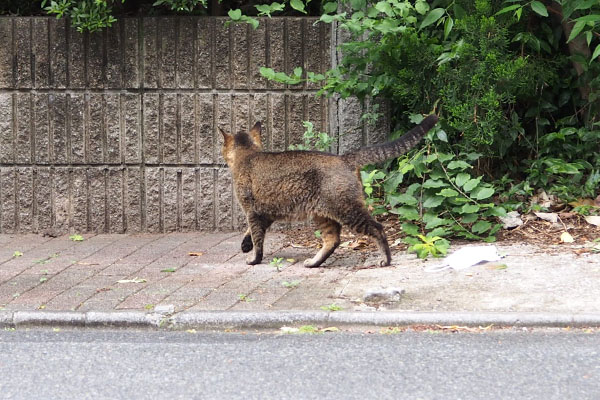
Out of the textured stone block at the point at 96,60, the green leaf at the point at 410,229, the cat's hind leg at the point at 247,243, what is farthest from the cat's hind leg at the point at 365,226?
the textured stone block at the point at 96,60

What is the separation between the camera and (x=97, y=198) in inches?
370

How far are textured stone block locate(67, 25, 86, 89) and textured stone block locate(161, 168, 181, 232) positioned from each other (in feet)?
3.94

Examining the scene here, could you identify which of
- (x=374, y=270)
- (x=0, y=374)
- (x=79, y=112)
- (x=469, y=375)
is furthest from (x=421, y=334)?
(x=79, y=112)

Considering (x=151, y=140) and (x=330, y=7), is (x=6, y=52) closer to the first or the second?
(x=151, y=140)

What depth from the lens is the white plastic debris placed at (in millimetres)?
7311

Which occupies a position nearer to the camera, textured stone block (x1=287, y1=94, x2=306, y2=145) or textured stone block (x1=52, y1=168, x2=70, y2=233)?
textured stone block (x1=287, y1=94, x2=306, y2=145)

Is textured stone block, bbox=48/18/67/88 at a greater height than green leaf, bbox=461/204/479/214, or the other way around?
textured stone block, bbox=48/18/67/88

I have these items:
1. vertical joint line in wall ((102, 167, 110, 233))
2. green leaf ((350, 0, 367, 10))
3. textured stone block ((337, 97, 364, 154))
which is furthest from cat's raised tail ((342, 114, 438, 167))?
vertical joint line in wall ((102, 167, 110, 233))

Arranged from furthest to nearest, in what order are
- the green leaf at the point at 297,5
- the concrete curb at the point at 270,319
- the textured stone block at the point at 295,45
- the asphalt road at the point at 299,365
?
the textured stone block at the point at 295,45
the green leaf at the point at 297,5
the concrete curb at the point at 270,319
the asphalt road at the point at 299,365

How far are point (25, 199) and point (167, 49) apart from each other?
2.02m

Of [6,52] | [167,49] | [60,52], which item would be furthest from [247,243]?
[6,52]

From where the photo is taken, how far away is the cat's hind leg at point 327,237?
7.82m

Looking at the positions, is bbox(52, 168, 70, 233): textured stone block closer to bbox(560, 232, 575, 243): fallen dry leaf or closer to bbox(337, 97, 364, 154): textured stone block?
bbox(337, 97, 364, 154): textured stone block

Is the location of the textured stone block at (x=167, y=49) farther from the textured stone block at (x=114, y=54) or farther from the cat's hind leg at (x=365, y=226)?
the cat's hind leg at (x=365, y=226)
